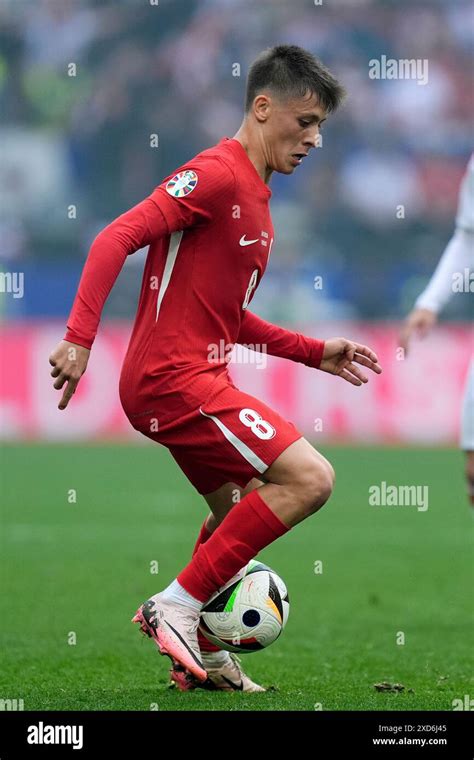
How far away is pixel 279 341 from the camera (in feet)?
16.6

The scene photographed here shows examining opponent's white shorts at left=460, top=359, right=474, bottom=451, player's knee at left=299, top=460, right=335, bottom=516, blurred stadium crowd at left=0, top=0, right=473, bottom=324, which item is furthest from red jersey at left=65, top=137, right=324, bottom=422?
blurred stadium crowd at left=0, top=0, right=473, bottom=324

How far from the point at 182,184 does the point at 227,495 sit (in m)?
1.22

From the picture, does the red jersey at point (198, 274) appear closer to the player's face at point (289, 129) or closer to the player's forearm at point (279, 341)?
the player's face at point (289, 129)

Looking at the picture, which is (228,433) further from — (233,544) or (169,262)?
(169,262)

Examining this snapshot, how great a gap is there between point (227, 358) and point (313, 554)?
5034 mm

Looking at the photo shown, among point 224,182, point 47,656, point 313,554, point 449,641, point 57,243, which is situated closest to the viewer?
point 224,182

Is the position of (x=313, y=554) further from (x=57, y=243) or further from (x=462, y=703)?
(x=57, y=243)

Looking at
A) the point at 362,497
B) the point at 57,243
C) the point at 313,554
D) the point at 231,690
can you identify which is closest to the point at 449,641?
the point at 231,690

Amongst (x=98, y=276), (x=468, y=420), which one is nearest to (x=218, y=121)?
(x=468, y=420)

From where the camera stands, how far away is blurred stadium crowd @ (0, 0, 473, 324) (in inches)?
952

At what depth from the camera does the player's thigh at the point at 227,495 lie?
185 inches

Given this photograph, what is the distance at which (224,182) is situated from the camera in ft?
13.9

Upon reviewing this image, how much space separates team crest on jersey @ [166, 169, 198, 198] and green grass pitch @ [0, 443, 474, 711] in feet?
5.57

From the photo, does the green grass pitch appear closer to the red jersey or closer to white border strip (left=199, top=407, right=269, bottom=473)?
white border strip (left=199, top=407, right=269, bottom=473)
